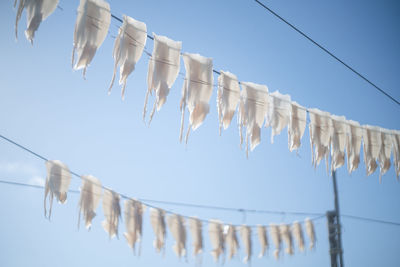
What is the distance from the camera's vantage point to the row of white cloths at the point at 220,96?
2699 mm

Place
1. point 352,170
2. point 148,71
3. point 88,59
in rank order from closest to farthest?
point 88,59 < point 148,71 < point 352,170

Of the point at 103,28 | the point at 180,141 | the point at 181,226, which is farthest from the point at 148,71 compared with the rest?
the point at 181,226

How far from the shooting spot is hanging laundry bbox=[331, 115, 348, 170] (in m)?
4.31

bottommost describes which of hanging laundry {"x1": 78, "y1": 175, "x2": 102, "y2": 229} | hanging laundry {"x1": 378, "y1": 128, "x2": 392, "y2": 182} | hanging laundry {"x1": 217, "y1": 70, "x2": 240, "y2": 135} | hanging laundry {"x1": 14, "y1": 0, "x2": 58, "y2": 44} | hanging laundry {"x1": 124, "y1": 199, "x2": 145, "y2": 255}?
hanging laundry {"x1": 124, "y1": 199, "x2": 145, "y2": 255}

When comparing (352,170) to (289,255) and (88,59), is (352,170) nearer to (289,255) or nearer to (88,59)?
(88,59)

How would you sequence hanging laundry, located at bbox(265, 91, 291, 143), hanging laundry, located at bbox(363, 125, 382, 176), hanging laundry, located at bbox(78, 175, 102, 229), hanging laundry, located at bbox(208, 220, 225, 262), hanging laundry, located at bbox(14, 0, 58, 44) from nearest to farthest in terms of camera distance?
1. hanging laundry, located at bbox(14, 0, 58, 44)
2. hanging laundry, located at bbox(265, 91, 291, 143)
3. hanging laundry, located at bbox(363, 125, 382, 176)
4. hanging laundry, located at bbox(78, 175, 102, 229)
5. hanging laundry, located at bbox(208, 220, 225, 262)

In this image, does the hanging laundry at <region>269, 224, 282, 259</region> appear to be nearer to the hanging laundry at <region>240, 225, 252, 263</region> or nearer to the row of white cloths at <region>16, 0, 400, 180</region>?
the hanging laundry at <region>240, 225, 252, 263</region>

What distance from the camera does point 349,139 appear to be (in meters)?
4.44

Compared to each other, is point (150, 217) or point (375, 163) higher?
point (375, 163)

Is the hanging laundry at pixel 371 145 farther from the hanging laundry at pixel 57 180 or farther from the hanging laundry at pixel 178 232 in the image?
the hanging laundry at pixel 57 180

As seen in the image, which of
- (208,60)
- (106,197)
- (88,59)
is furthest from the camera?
(106,197)

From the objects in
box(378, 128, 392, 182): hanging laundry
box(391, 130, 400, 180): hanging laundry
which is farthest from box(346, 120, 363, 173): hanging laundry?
box(391, 130, 400, 180): hanging laundry

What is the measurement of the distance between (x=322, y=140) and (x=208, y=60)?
1.77m

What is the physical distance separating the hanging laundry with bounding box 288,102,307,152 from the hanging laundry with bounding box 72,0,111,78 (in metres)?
2.14
